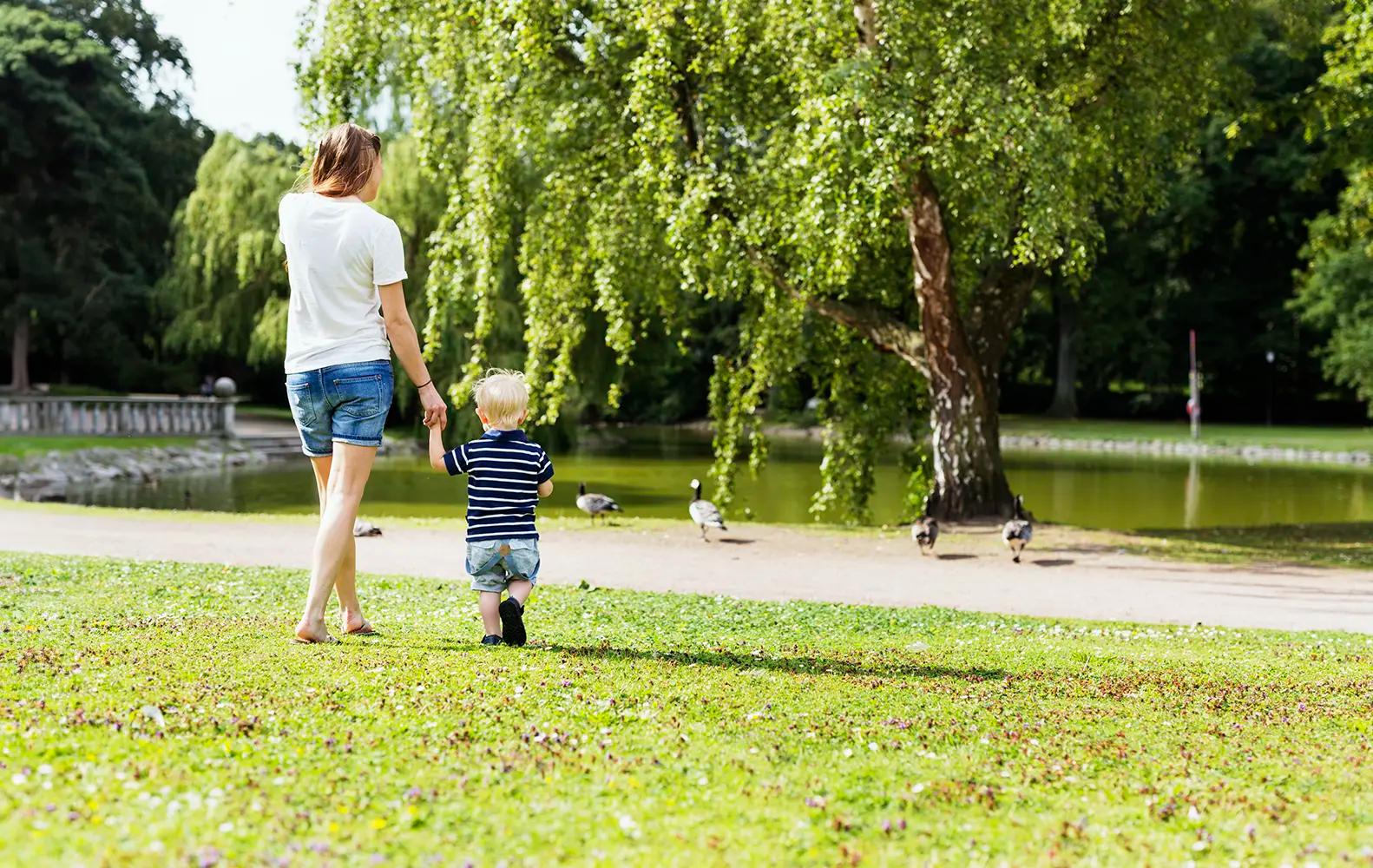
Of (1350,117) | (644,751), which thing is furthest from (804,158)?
(1350,117)

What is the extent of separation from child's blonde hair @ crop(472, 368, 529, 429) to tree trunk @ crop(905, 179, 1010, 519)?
33.3 feet

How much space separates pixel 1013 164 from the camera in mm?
13023

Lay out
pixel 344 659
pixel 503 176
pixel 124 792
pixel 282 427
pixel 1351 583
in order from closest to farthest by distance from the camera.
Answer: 1. pixel 124 792
2. pixel 344 659
3. pixel 1351 583
4. pixel 503 176
5. pixel 282 427

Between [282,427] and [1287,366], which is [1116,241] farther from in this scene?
[282,427]

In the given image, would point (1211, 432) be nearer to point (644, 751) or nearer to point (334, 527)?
point (334, 527)

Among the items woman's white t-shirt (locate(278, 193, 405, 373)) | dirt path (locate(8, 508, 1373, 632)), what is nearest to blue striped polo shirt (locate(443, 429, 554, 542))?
woman's white t-shirt (locate(278, 193, 405, 373))

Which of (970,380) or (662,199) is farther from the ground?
(662,199)

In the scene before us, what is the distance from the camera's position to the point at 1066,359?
197 feet

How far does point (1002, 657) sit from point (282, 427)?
Result: 40489 mm

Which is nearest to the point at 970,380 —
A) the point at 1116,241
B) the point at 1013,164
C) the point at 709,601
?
the point at 1013,164

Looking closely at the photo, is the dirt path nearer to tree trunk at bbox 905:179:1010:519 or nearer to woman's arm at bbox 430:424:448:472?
tree trunk at bbox 905:179:1010:519

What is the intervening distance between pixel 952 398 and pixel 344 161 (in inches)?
442

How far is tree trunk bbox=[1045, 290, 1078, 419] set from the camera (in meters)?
58.7

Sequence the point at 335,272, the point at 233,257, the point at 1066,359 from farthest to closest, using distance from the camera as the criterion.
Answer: the point at 1066,359 < the point at 233,257 < the point at 335,272
